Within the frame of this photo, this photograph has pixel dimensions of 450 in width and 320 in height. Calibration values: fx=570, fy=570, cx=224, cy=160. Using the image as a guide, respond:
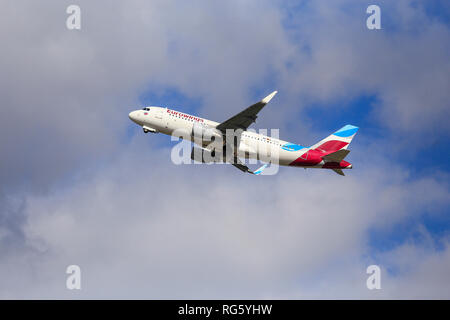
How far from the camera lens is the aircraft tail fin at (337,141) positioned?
8510 centimetres

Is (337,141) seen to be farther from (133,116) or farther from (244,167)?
(133,116)

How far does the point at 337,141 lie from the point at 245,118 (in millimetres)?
17361

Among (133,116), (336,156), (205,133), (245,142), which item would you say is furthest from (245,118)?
(133,116)

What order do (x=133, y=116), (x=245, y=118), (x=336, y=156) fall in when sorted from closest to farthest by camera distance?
1. (x=245, y=118)
2. (x=336, y=156)
3. (x=133, y=116)

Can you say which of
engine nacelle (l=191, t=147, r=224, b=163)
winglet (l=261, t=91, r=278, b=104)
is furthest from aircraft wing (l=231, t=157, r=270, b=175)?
winglet (l=261, t=91, r=278, b=104)

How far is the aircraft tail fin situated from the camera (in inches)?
3350

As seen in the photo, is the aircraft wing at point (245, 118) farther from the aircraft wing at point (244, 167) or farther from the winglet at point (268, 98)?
the aircraft wing at point (244, 167)

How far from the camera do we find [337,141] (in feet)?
282

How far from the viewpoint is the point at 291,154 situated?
268ft

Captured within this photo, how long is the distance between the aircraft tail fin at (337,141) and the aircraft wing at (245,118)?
12965 mm

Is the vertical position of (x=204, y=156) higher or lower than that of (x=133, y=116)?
lower
